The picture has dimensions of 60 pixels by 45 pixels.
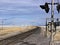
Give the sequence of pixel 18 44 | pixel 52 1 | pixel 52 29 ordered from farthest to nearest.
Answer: pixel 18 44 < pixel 52 1 < pixel 52 29

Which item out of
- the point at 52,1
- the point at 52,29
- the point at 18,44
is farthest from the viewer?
the point at 18,44

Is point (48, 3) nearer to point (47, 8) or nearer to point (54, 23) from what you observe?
point (47, 8)

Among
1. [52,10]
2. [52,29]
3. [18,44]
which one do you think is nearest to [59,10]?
[52,10]

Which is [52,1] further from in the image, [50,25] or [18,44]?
[18,44]

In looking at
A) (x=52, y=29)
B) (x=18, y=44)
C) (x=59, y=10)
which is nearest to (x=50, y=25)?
(x=52, y=29)

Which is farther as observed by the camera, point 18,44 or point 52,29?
point 18,44

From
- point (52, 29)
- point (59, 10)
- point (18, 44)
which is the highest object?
point (59, 10)

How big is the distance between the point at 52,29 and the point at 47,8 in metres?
1.92

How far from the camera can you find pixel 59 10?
19.4 metres

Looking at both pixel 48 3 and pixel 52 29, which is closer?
pixel 52 29

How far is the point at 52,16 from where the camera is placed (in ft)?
64.0

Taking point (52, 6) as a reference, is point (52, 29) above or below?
below

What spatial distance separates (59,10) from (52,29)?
177 cm

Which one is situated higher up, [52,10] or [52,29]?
[52,10]
